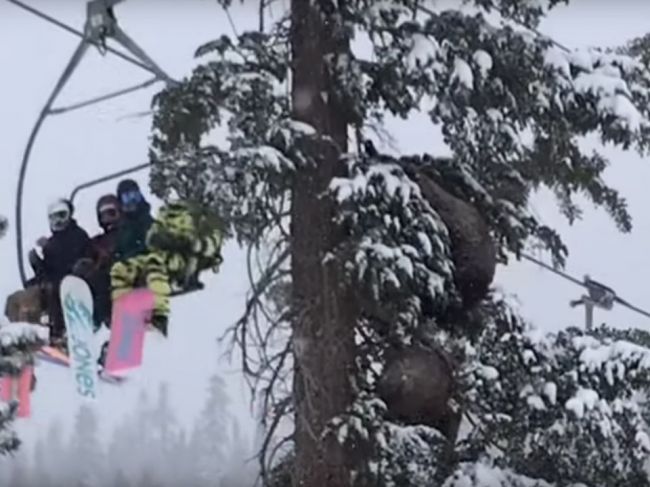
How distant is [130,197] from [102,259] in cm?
16

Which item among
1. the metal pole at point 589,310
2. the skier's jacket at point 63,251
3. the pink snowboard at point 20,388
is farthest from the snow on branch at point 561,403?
the pink snowboard at point 20,388

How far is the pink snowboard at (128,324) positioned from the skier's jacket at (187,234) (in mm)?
92

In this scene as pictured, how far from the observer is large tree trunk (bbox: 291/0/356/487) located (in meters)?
2.91

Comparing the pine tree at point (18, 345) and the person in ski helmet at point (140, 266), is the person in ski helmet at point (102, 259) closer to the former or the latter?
the person in ski helmet at point (140, 266)

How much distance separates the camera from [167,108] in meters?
Answer: 2.96

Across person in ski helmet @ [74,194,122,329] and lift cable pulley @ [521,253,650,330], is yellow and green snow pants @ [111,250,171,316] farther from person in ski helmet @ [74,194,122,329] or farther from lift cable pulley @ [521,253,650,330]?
lift cable pulley @ [521,253,650,330]

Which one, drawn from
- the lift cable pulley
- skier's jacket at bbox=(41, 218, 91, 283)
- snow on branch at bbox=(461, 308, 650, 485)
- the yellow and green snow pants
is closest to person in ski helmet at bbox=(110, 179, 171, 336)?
the yellow and green snow pants

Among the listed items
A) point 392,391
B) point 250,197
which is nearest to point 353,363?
point 392,391

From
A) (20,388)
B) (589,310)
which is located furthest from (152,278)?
(589,310)

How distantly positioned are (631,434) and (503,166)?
25.1 inches

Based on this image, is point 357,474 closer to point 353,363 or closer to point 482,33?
point 353,363

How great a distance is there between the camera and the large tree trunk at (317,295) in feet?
9.55

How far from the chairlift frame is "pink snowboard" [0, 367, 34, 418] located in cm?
21

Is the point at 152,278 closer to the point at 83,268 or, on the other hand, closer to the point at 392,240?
the point at 83,268
